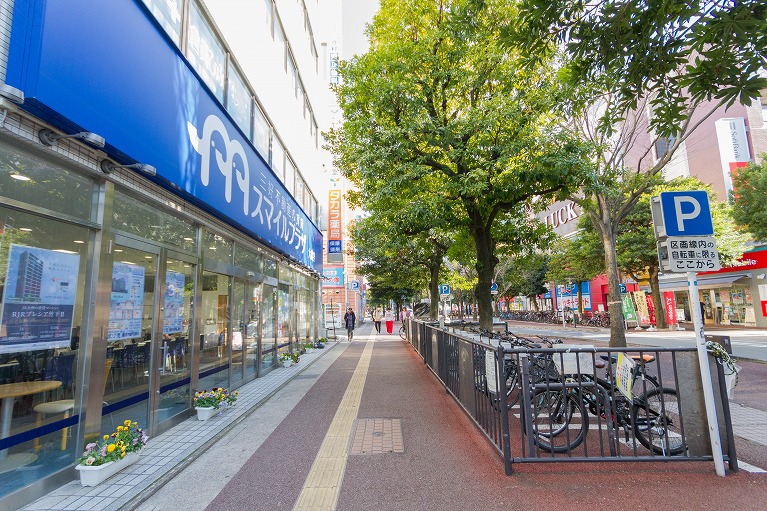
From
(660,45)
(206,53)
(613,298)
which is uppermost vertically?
(206,53)

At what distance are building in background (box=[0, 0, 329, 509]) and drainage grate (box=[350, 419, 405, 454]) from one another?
8.65 feet

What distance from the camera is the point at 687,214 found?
4105 mm

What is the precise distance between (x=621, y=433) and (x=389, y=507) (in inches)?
134

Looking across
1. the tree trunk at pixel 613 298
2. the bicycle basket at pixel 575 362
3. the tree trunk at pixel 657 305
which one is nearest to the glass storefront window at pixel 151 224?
the bicycle basket at pixel 575 362

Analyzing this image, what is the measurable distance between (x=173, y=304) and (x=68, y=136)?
2.86 meters

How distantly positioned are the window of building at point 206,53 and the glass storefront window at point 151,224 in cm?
249

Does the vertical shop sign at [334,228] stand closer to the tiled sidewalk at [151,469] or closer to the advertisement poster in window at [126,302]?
the tiled sidewalk at [151,469]

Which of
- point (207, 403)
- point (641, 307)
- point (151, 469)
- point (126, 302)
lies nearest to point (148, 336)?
point (126, 302)

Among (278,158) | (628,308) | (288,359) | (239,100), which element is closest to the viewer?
(239,100)

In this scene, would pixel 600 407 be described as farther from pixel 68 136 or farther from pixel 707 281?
pixel 707 281

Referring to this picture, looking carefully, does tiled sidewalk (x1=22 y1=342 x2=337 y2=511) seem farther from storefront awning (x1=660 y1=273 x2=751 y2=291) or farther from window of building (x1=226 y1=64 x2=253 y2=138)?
storefront awning (x1=660 y1=273 x2=751 y2=291)

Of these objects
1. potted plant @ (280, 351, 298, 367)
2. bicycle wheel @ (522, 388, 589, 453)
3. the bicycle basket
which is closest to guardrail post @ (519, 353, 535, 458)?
bicycle wheel @ (522, 388, 589, 453)

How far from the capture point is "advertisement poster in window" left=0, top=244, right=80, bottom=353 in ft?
10.7

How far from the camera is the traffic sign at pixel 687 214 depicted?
407 cm
